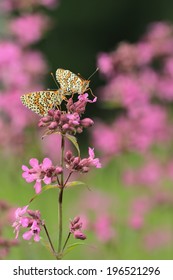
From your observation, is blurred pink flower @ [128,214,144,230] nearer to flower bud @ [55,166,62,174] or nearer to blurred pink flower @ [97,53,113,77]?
blurred pink flower @ [97,53,113,77]

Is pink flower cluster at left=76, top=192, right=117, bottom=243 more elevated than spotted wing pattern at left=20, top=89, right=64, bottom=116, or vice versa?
pink flower cluster at left=76, top=192, right=117, bottom=243

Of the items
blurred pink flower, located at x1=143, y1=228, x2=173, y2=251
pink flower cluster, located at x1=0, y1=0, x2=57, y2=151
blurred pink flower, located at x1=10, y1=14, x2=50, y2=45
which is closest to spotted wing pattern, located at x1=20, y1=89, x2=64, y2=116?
pink flower cluster, located at x1=0, y1=0, x2=57, y2=151

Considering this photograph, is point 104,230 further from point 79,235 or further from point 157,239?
point 79,235

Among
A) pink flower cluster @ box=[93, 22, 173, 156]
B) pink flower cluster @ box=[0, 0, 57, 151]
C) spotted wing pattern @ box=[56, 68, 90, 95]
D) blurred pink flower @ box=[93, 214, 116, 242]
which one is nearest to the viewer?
spotted wing pattern @ box=[56, 68, 90, 95]

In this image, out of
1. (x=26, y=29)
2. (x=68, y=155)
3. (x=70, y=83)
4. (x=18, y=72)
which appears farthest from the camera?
(x=26, y=29)

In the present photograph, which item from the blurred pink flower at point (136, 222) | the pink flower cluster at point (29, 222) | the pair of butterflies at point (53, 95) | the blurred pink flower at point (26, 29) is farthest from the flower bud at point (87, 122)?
the blurred pink flower at point (26, 29)

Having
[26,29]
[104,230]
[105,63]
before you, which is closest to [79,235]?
[104,230]

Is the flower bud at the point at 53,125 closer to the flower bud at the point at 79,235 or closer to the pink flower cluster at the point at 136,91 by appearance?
the flower bud at the point at 79,235
